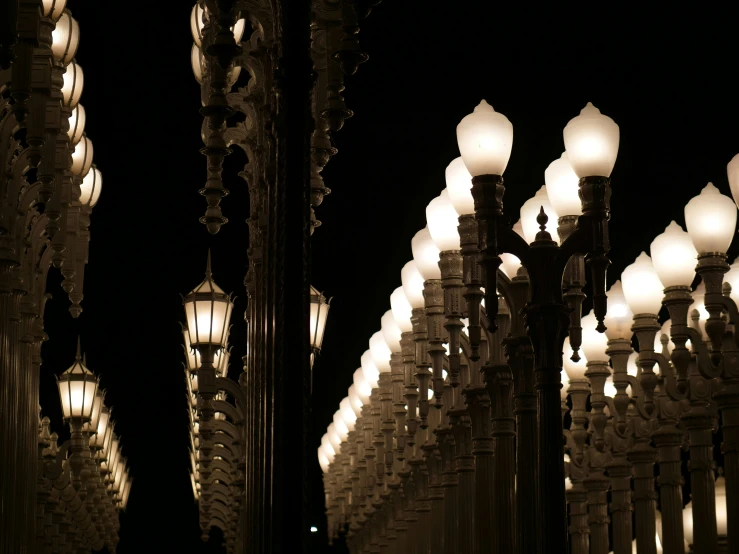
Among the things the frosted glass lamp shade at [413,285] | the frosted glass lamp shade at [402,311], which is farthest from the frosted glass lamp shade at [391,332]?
the frosted glass lamp shade at [413,285]

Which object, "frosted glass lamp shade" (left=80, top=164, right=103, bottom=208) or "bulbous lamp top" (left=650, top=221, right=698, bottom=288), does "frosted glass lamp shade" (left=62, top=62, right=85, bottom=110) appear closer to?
"frosted glass lamp shade" (left=80, top=164, right=103, bottom=208)

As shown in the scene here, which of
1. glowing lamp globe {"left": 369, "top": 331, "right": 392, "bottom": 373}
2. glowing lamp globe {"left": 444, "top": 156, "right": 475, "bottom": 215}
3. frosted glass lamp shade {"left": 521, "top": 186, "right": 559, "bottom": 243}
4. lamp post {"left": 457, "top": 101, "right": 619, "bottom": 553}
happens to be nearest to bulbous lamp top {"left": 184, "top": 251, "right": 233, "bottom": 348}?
glowing lamp globe {"left": 444, "top": 156, "right": 475, "bottom": 215}

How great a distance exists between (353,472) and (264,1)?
16.7 metres

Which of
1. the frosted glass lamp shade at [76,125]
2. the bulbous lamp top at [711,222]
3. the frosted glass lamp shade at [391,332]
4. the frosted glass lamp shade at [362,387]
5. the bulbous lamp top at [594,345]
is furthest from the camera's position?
the frosted glass lamp shade at [362,387]

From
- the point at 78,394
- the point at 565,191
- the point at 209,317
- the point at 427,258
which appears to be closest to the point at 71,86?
the point at 209,317

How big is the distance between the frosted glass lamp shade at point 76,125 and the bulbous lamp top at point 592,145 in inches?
156

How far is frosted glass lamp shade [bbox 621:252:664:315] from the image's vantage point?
1316cm

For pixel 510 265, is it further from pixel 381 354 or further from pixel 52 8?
pixel 381 354

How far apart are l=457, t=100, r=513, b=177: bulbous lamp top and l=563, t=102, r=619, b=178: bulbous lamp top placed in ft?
1.50

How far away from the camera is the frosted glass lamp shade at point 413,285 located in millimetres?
14117

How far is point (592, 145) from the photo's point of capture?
10.4 m

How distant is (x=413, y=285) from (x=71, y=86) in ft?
13.1

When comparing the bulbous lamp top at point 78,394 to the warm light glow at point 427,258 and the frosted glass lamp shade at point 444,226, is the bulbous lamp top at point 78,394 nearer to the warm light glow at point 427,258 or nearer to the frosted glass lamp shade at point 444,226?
the warm light glow at point 427,258

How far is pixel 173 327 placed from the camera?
3541 centimetres
